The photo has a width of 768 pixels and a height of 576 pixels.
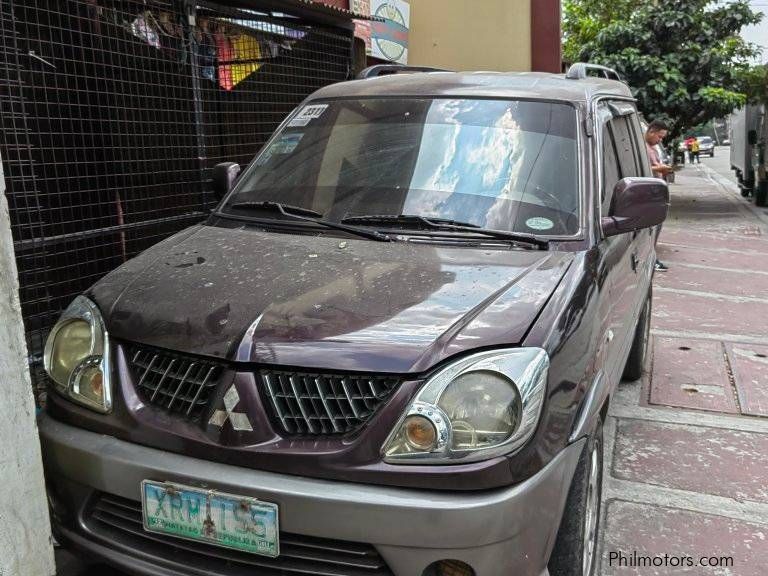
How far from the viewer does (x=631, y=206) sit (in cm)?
305

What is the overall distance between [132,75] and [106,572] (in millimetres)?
3746

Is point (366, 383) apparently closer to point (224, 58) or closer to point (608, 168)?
point (608, 168)

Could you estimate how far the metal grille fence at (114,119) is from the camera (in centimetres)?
445

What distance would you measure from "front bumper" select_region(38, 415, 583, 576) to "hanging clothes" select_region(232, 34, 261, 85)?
15.8ft

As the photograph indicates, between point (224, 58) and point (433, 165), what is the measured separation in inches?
145

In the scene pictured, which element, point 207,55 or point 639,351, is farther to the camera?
point 207,55

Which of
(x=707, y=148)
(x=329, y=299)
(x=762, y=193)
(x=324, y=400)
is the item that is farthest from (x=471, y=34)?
(x=707, y=148)

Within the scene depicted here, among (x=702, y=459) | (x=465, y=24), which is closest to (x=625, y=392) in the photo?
(x=702, y=459)

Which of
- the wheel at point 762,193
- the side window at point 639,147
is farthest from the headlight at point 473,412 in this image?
the wheel at point 762,193

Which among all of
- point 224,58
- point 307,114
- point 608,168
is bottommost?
point 608,168

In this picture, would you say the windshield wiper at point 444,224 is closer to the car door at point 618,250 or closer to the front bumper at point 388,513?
the car door at point 618,250

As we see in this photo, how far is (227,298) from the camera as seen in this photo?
244 cm

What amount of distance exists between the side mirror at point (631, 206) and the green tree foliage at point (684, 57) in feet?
38.9

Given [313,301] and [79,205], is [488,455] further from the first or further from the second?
[79,205]
